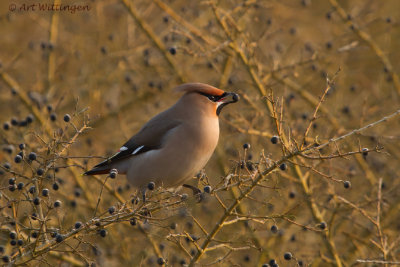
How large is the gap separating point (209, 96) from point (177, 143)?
564 mm

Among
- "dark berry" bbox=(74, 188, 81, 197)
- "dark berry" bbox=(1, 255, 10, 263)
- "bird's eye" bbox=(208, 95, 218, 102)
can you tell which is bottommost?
"dark berry" bbox=(74, 188, 81, 197)

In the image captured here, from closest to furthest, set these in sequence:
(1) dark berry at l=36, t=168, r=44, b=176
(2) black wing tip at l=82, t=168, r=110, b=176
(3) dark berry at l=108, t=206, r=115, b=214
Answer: (1) dark berry at l=36, t=168, r=44, b=176 → (3) dark berry at l=108, t=206, r=115, b=214 → (2) black wing tip at l=82, t=168, r=110, b=176

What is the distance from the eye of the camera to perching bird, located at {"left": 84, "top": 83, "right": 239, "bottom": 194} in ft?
17.9

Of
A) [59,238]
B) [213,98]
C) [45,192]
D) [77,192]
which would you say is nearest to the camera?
[59,238]

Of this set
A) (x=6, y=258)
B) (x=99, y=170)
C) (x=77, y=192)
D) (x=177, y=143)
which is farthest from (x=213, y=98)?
(x=6, y=258)

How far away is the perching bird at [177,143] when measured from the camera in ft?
17.9

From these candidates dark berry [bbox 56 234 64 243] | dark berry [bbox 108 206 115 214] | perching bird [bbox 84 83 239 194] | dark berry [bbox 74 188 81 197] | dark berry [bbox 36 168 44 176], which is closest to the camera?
dark berry [bbox 56 234 64 243]

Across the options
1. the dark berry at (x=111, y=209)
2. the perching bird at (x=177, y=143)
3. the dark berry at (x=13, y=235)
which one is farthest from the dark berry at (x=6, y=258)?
the perching bird at (x=177, y=143)

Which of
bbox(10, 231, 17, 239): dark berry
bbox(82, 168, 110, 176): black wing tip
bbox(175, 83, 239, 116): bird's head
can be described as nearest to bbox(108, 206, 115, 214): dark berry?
bbox(10, 231, 17, 239): dark berry

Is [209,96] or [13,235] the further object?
[209,96]

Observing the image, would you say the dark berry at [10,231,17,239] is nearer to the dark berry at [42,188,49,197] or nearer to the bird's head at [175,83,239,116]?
the dark berry at [42,188,49,197]

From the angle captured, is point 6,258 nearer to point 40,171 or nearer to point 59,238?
point 59,238

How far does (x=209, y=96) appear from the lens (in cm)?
574

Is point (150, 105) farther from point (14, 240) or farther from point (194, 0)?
point (14, 240)
